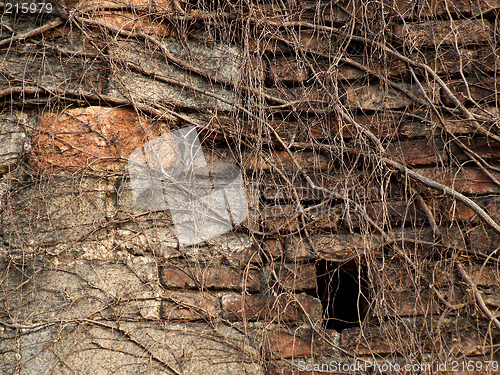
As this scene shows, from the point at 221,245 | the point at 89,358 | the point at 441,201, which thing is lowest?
the point at 89,358

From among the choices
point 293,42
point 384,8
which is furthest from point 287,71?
point 384,8

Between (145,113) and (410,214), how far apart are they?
98 centimetres

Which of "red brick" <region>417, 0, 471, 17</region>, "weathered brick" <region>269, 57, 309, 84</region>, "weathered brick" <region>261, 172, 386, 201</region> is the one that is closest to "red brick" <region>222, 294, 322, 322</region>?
"weathered brick" <region>261, 172, 386, 201</region>

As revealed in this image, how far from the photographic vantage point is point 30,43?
5.40ft

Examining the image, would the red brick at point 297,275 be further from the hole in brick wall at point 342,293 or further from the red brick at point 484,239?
the red brick at point 484,239

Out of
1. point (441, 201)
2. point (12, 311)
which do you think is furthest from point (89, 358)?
point (441, 201)

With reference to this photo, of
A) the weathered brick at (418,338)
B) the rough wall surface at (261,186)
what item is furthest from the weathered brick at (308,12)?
the weathered brick at (418,338)

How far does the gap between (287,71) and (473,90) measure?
0.67m

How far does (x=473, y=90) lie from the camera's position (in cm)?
167

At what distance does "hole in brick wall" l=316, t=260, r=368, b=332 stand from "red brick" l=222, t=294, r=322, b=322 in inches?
2.8

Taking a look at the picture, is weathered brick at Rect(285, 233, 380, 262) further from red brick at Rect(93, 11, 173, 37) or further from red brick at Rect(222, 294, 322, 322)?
red brick at Rect(93, 11, 173, 37)

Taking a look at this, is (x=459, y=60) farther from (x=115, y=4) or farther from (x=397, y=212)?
(x=115, y=4)

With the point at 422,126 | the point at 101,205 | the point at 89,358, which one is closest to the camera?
the point at 89,358

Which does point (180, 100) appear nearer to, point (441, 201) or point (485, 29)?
point (441, 201)
